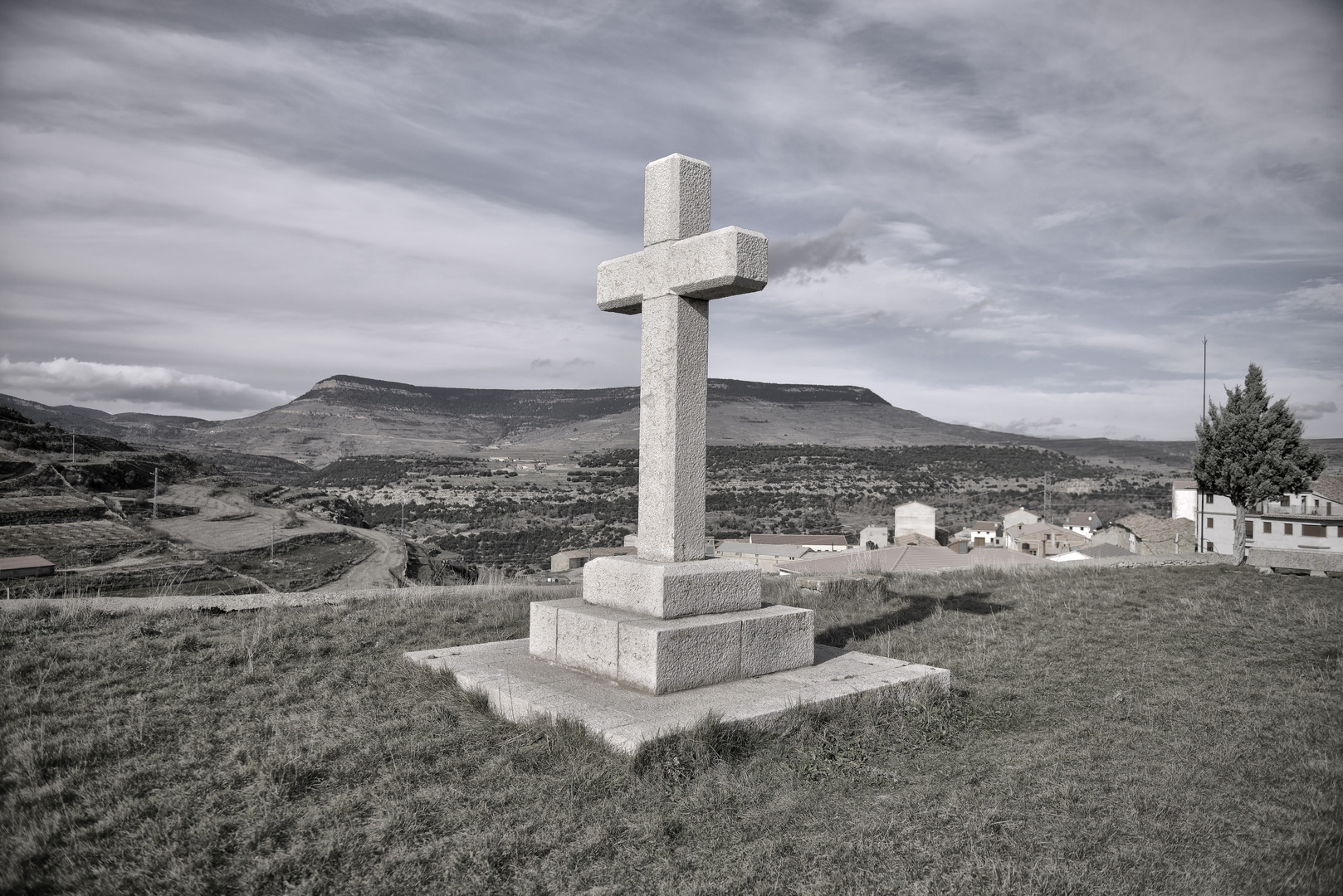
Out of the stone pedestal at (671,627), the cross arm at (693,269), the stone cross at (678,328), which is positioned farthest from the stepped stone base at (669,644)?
the cross arm at (693,269)

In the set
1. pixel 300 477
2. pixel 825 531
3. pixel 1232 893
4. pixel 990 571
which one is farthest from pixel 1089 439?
pixel 1232 893

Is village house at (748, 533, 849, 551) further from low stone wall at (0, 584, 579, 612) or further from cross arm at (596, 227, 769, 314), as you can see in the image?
cross arm at (596, 227, 769, 314)

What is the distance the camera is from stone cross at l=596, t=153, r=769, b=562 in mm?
5152

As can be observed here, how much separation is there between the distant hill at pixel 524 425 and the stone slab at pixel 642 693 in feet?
296

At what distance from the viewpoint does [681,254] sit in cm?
534

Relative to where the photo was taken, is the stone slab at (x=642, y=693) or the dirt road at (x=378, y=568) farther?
the dirt road at (x=378, y=568)

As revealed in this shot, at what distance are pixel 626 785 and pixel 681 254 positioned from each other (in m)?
3.36

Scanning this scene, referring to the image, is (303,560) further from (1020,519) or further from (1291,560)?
(1020,519)

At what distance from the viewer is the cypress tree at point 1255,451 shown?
18875 millimetres

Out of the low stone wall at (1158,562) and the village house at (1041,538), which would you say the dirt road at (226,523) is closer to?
the low stone wall at (1158,562)

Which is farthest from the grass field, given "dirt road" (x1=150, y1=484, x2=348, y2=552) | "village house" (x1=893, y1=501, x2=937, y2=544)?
"village house" (x1=893, y1=501, x2=937, y2=544)

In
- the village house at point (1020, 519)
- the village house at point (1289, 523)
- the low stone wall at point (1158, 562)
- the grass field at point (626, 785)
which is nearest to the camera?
the grass field at point (626, 785)

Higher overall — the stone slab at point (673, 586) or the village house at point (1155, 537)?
the stone slab at point (673, 586)

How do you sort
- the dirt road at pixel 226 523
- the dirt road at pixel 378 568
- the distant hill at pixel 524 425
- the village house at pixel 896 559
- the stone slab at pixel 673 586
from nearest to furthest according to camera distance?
the stone slab at pixel 673 586
the village house at pixel 896 559
the dirt road at pixel 378 568
the dirt road at pixel 226 523
the distant hill at pixel 524 425
